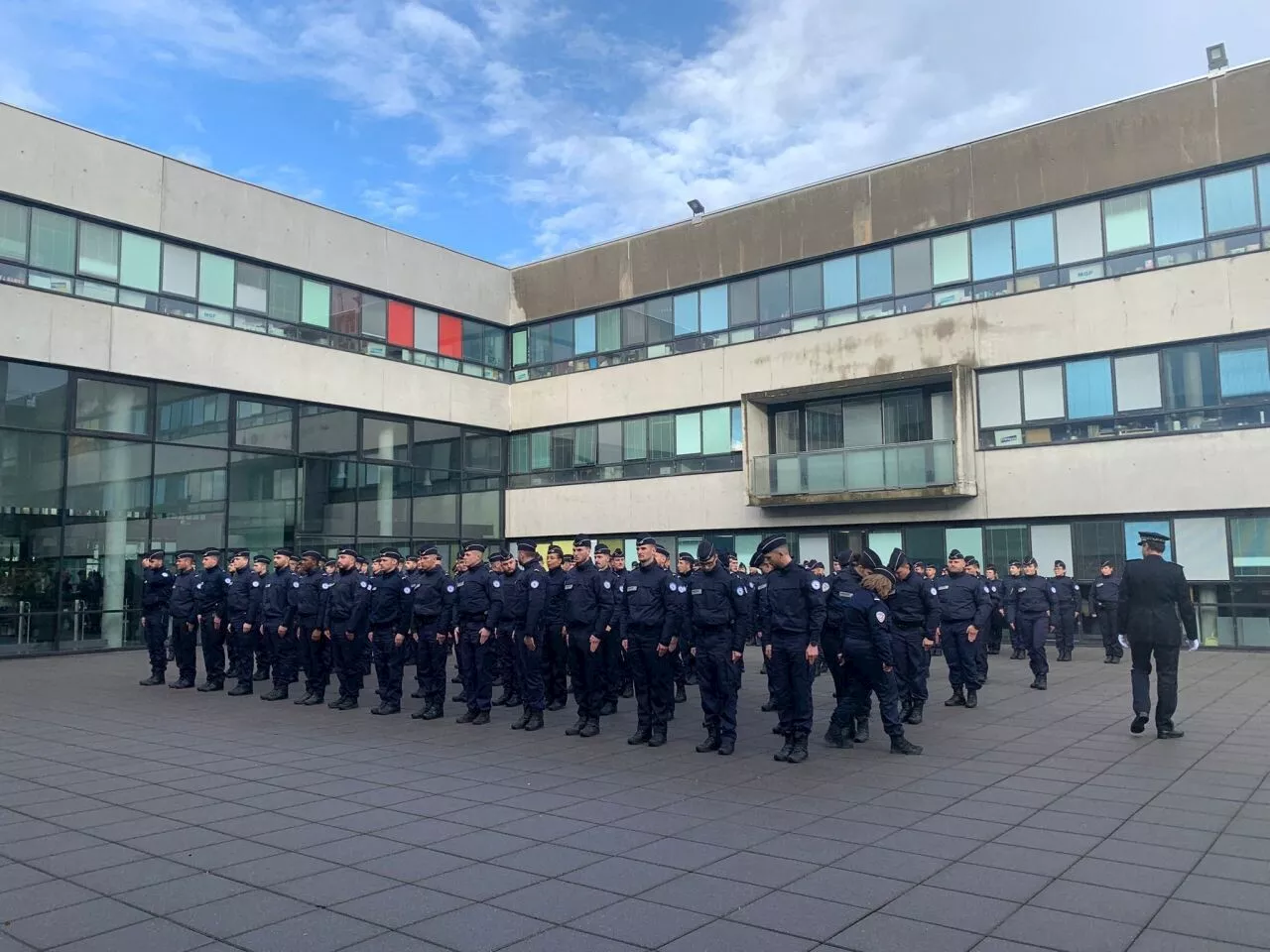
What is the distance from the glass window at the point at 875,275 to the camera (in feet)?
73.4

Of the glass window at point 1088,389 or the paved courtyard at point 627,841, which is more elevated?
the glass window at point 1088,389

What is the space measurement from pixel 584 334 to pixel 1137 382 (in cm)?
1434

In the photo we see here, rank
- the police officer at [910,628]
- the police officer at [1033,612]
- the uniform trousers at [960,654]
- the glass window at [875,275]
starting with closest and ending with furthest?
the police officer at [910,628]
the uniform trousers at [960,654]
the police officer at [1033,612]
the glass window at [875,275]

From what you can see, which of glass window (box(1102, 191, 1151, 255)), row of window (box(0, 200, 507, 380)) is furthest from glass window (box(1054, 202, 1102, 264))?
row of window (box(0, 200, 507, 380))

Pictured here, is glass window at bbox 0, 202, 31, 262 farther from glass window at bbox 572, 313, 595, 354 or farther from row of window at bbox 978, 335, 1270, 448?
row of window at bbox 978, 335, 1270, 448

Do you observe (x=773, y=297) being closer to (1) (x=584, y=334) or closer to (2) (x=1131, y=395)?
(1) (x=584, y=334)

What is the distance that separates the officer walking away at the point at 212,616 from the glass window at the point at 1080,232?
56.0 ft

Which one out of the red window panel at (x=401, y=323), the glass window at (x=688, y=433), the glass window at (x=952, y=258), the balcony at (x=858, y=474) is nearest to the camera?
the balcony at (x=858, y=474)

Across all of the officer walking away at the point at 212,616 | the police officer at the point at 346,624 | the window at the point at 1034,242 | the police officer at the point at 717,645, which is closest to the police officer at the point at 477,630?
the police officer at the point at 346,624

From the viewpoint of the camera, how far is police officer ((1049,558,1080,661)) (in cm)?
1830

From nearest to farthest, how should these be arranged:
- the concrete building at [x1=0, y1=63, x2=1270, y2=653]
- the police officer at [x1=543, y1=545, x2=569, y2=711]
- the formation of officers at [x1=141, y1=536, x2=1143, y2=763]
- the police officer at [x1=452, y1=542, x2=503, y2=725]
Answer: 1. the formation of officers at [x1=141, y1=536, x2=1143, y2=763]
2. the police officer at [x1=452, y1=542, x2=503, y2=725]
3. the police officer at [x1=543, y1=545, x2=569, y2=711]
4. the concrete building at [x1=0, y1=63, x2=1270, y2=653]

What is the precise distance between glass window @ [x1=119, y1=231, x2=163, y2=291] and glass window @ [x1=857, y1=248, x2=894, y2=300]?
51.0 ft

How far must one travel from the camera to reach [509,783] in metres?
7.82

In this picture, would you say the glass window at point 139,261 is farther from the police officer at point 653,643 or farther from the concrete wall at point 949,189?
the police officer at point 653,643
